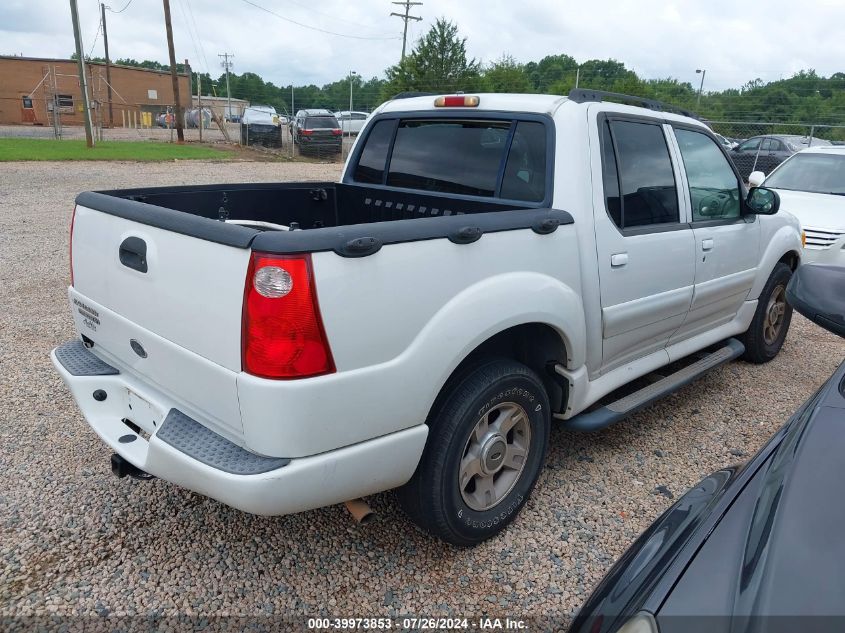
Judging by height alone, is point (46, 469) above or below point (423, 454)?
below

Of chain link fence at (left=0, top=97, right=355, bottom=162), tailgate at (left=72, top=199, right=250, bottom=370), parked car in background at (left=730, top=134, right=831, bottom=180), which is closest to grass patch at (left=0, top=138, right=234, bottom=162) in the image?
chain link fence at (left=0, top=97, right=355, bottom=162)

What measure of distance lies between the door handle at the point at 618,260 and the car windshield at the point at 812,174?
6500mm

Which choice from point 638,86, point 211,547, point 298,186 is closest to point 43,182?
point 298,186

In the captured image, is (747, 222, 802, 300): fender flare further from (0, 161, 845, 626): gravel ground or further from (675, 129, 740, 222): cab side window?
(0, 161, 845, 626): gravel ground

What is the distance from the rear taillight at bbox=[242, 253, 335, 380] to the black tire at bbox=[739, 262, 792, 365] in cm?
395

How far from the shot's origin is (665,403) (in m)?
4.49

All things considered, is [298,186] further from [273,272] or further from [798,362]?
[798,362]

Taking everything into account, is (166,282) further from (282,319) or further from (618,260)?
(618,260)

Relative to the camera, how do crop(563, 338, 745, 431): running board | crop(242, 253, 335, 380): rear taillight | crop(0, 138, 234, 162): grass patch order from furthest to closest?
crop(0, 138, 234, 162): grass patch < crop(563, 338, 745, 431): running board < crop(242, 253, 335, 380): rear taillight

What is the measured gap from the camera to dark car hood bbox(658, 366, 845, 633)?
117 centimetres

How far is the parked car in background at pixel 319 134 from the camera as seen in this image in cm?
2394

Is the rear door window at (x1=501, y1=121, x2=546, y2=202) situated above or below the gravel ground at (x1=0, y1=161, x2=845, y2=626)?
above

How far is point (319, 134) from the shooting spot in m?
23.9

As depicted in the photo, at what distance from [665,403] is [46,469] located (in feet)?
12.7
